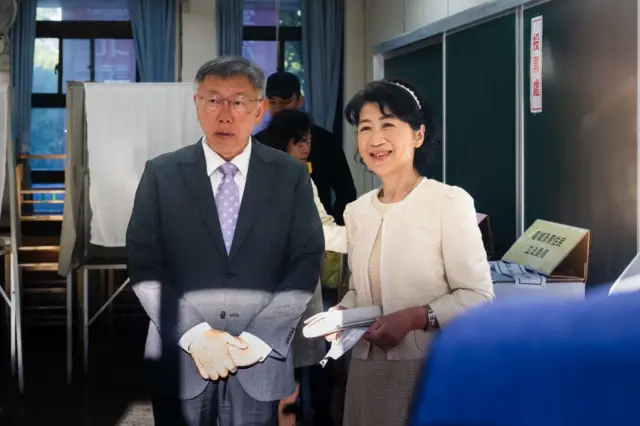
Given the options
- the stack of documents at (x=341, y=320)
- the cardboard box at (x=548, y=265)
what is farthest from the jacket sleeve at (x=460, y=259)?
the cardboard box at (x=548, y=265)

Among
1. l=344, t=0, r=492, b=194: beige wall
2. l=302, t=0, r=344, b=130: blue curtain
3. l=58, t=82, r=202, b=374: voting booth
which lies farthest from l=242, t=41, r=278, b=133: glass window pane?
l=58, t=82, r=202, b=374: voting booth

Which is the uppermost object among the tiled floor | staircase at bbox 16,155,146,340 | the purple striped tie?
the purple striped tie

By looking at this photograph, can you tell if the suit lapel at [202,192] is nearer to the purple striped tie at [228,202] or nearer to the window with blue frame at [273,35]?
the purple striped tie at [228,202]

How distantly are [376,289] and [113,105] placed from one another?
252 cm

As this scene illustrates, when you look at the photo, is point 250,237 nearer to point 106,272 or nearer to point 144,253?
point 144,253

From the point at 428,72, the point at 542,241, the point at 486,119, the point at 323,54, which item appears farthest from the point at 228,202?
the point at 323,54

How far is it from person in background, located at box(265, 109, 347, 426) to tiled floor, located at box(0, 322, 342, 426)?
0.33ft

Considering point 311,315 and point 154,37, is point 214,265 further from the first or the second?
point 154,37

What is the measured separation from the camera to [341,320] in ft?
4.98

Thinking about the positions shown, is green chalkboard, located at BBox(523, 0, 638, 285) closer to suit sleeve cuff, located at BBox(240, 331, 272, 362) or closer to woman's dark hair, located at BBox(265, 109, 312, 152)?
woman's dark hair, located at BBox(265, 109, 312, 152)

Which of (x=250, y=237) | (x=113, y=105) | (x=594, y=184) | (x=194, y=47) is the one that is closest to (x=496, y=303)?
(x=250, y=237)

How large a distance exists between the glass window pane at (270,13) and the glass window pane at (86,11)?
1.06 metres

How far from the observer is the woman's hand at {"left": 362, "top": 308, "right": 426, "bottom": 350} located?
1510mm

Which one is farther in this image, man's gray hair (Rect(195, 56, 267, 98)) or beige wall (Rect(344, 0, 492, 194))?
beige wall (Rect(344, 0, 492, 194))
